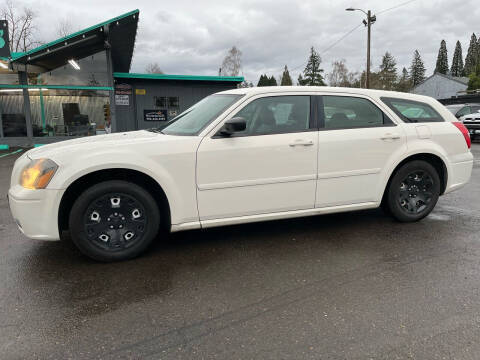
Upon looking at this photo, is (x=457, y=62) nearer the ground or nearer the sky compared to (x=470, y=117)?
nearer the sky

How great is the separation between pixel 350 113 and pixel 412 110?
0.94 meters

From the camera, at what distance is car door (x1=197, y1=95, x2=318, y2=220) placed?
11.5 ft

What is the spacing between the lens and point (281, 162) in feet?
12.1

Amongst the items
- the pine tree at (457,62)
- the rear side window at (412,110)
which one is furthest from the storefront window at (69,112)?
the pine tree at (457,62)

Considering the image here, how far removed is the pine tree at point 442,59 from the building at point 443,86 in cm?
3615

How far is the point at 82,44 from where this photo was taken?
13.9 meters

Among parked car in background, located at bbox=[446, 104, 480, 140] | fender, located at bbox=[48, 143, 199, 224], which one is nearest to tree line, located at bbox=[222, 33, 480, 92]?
parked car in background, located at bbox=[446, 104, 480, 140]

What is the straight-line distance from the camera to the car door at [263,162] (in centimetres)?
350

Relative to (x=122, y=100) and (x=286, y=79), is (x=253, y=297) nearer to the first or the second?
(x=122, y=100)

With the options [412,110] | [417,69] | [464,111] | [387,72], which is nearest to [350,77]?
[387,72]

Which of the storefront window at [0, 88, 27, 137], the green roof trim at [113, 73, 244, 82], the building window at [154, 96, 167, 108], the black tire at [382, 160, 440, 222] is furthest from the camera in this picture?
the building window at [154, 96, 167, 108]

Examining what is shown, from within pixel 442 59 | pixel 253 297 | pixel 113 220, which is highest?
pixel 442 59

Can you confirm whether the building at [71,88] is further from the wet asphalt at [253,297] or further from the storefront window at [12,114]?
the wet asphalt at [253,297]

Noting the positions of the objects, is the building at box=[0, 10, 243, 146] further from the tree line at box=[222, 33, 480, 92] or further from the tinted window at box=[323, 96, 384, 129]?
the tree line at box=[222, 33, 480, 92]
